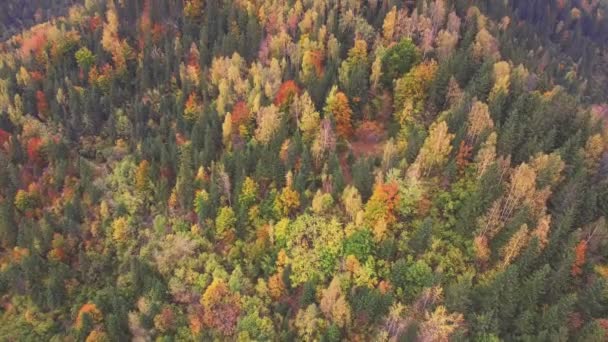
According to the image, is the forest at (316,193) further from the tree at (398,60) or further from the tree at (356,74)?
the tree at (356,74)

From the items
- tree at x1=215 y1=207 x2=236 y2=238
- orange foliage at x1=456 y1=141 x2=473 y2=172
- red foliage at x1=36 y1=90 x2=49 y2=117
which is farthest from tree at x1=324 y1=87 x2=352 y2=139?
red foliage at x1=36 y1=90 x2=49 y2=117

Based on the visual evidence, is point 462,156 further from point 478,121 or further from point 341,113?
point 341,113

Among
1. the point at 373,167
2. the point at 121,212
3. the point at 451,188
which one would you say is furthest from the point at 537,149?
the point at 121,212

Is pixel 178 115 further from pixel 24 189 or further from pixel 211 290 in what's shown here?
pixel 211 290

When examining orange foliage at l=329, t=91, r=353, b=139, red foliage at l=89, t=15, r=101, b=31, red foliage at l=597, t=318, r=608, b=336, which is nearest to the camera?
red foliage at l=597, t=318, r=608, b=336

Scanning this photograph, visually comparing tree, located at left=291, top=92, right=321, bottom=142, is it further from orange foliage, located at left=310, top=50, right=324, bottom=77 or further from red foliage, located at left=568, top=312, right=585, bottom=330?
red foliage, located at left=568, top=312, right=585, bottom=330

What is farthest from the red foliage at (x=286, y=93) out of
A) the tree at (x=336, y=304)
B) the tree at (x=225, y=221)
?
the tree at (x=336, y=304)
